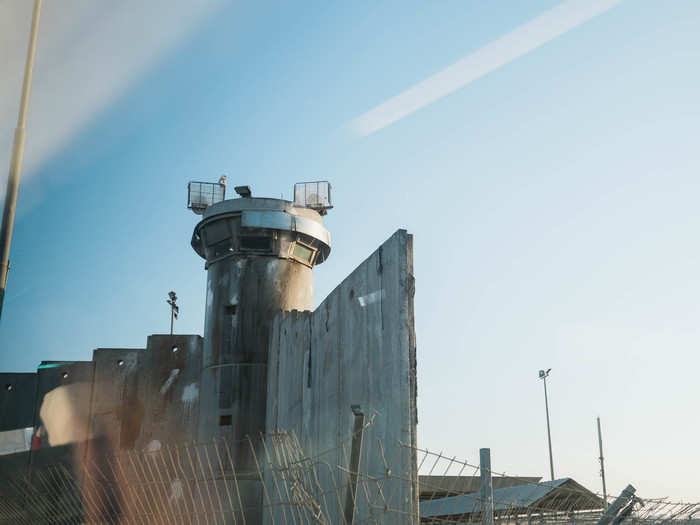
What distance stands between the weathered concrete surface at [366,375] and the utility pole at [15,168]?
173 inches

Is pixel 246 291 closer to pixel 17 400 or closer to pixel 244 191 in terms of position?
pixel 244 191

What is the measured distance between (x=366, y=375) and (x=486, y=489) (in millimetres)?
1820

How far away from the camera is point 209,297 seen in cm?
1511

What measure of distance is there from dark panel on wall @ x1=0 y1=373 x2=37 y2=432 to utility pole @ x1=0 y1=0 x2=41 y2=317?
7012 millimetres

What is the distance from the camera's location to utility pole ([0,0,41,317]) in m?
9.55

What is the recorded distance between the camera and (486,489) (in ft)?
25.8

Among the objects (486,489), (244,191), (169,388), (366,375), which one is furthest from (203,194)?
(486,489)

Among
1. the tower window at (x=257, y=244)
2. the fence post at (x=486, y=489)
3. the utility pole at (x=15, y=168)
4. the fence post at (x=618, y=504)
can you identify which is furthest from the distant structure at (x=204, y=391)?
the fence post at (x=618, y=504)

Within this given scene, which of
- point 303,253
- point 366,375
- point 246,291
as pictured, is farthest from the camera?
point 303,253

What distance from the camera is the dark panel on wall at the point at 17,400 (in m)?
15.4

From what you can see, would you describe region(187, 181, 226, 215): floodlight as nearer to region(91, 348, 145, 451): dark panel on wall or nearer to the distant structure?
the distant structure

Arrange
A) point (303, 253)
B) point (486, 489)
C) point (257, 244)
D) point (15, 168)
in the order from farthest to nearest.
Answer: point (303, 253) < point (257, 244) < point (15, 168) < point (486, 489)

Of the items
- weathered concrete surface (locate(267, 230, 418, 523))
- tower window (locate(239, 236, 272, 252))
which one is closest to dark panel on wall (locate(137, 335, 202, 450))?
tower window (locate(239, 236, 272, 252))

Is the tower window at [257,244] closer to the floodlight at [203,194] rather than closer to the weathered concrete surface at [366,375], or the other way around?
the floodlight at [203,194]
